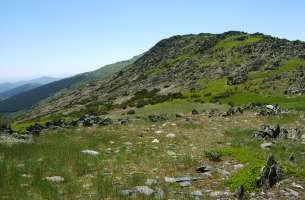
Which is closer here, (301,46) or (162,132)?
(162,132)

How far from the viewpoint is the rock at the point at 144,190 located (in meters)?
14.4

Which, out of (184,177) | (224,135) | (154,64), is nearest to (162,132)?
(224,135)

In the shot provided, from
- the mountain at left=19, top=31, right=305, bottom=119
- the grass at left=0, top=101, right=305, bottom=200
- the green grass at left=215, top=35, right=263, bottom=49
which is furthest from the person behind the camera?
the green grass at left=215, top=35, right=263, bottom=49

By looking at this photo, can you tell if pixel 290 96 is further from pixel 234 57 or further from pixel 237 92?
pixel 234 57

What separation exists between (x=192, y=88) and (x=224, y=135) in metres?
53.9

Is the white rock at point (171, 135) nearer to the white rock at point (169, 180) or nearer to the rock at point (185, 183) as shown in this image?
the white rock at point (169, 180)

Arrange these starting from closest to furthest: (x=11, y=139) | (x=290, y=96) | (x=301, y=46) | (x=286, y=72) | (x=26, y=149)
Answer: (x=26, y=149)
(x=11, y=139)
(x=290, y=96)
(x=286, y=72)
(x=301, y=46)

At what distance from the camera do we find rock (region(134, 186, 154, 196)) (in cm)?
1441

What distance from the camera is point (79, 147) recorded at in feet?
71.3

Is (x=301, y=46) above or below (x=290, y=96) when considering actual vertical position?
above

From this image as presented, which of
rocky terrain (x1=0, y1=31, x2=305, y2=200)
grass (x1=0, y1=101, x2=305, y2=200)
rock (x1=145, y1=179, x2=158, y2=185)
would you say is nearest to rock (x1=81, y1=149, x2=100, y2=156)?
rocky terrain (x1=0, y1=31, x2=305, y2=200)

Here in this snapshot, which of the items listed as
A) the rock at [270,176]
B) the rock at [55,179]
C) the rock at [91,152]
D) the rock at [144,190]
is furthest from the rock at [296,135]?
the rock at [55,179]

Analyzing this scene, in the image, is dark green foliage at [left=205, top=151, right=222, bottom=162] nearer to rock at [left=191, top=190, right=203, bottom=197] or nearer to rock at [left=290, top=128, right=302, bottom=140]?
rock at [left=191, top=190, right=203, bottom=197]

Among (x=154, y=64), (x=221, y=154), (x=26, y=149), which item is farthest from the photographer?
(x=154, y=64)
